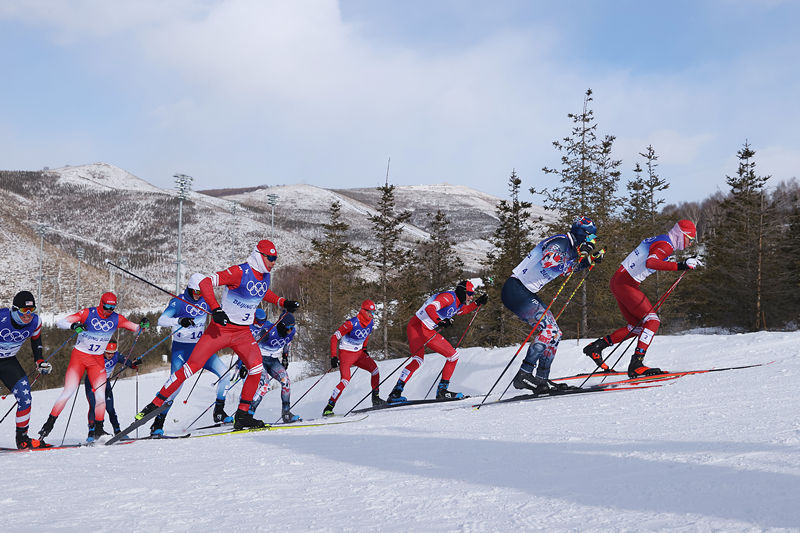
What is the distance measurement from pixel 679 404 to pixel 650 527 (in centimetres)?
361

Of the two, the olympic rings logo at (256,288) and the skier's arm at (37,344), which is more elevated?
the olympic rings logo at (256,288)

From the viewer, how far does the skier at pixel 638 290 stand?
763 cm

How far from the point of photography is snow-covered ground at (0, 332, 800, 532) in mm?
2527

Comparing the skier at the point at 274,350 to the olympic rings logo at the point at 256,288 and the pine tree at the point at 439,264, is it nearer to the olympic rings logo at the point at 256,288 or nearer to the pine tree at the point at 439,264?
the olympic rings logo at the point at 256,288

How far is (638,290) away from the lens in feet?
25.8

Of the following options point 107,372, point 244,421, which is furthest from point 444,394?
point 107,372

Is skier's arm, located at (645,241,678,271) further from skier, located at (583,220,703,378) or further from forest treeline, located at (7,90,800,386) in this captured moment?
forest treeline, located at (7,90,800,386)

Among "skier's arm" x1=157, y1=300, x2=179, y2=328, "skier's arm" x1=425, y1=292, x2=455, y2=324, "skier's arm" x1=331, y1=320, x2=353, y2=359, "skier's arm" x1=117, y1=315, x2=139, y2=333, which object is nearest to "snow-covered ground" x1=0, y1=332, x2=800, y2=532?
"skier's arm" x1=117, y1=315, x2=139, y2=333

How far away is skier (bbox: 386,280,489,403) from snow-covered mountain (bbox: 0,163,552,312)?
80804mm

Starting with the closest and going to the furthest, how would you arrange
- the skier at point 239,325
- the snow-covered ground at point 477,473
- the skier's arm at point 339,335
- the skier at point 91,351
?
the snow-covered ground at point 477,473, the skier at point 239,325, the skier at point 91,351, the skier's arm at point 339,335

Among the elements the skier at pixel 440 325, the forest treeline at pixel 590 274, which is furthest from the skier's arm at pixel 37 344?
the forest treeline at pixel 590 274

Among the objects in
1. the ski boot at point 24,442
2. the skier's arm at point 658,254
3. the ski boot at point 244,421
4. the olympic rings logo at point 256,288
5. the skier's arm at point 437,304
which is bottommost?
the ski boot at point 24,442

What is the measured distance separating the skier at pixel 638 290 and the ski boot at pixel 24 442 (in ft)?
24.1

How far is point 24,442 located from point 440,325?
5.97m
